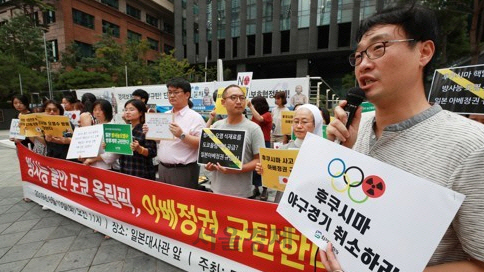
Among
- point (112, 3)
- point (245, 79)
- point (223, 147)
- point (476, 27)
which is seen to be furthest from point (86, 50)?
point (476, 27)

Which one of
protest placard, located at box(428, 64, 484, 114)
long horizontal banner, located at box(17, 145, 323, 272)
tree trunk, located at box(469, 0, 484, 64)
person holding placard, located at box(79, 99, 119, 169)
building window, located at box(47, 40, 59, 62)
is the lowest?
long horizontal banner, located at box(17, 145, 323, 272)

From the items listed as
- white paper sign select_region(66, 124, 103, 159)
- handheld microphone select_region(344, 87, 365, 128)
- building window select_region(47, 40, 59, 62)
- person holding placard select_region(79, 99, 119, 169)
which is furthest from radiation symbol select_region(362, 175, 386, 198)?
building window select_region(47, 40, 59, 62)

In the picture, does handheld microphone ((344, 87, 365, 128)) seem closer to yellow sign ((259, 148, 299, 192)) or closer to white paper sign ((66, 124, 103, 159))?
yellow sign ((259, 148, 299, 192))

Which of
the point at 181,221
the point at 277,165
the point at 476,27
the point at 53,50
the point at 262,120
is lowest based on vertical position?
the point at 181,221

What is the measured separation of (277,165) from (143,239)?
1674 mm

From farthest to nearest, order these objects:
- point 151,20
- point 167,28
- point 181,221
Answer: point 167,28 → point 151,20 → point 181,221

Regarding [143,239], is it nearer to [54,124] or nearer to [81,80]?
[54,124]

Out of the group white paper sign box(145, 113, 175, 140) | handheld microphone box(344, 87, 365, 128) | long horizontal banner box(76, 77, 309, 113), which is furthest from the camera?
long horizontal banner box(76, 77, 309, 113)

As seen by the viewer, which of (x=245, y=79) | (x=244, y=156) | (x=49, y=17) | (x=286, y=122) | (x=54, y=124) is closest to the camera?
(x=244, y=156)

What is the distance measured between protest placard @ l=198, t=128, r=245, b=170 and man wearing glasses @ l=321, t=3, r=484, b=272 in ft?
4.60

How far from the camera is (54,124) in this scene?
12.3ft

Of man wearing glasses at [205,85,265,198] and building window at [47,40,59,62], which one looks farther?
building window at [47,40,59,62]

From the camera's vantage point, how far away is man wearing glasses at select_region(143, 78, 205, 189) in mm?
2914

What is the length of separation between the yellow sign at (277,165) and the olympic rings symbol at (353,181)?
110 cm
